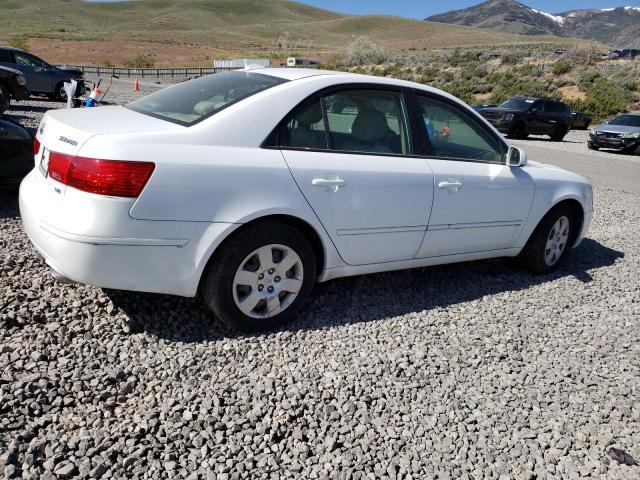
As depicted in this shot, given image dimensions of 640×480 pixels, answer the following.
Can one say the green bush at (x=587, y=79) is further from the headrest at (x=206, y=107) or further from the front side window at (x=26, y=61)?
the headrest at (x=206, y=107)

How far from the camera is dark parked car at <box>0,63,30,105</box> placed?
13734 millimetres

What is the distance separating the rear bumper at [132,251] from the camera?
2910 millimetres

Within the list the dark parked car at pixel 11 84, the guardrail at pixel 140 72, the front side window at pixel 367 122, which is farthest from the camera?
the guardrail at pixel 140 72

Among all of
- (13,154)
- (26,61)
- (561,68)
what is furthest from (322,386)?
(561,68)

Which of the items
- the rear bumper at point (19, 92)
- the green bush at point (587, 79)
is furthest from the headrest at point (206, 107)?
the green bush at point (587, 79)

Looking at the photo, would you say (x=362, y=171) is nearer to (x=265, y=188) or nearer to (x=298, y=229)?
(x=298, y=229)

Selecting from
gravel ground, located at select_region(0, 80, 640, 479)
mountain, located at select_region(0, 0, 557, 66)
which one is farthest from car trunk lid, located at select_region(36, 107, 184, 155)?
mountain, located at select_region(0, 0, 557, 66)

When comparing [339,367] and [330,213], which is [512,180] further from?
[339,367]

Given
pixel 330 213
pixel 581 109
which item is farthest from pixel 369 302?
pixel 581 109

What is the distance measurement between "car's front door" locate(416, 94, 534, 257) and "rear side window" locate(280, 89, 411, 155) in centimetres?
22

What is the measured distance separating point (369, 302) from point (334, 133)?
129 centimetres

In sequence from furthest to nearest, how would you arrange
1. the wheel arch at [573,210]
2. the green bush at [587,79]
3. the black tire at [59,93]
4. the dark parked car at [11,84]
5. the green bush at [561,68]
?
the green bush at [561,68], the green bush at [587,79], the black tire at [59,93], the dark parked car at [11,84], the wheel arch at [573,210]

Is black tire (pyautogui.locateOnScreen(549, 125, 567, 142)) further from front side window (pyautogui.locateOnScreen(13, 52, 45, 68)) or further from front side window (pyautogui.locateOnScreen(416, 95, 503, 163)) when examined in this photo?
front side window (pyautogui.locateOnScreen(416, 95, 503, 163))

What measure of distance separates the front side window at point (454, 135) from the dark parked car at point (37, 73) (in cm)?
1555
